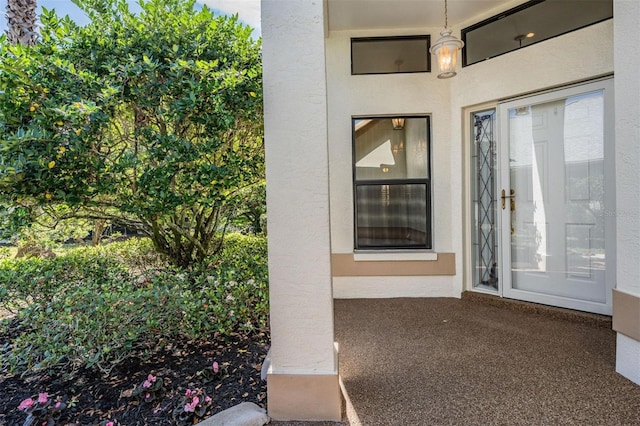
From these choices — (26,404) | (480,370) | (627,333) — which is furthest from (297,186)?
(627,333)

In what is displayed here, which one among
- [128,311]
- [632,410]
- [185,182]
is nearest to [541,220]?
[632,410]

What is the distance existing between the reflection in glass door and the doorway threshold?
0.25ft

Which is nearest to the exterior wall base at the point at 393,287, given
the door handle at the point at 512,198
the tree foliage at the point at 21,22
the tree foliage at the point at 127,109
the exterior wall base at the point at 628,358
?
the door handle at the point at 512,198

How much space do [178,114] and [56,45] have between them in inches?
43.8

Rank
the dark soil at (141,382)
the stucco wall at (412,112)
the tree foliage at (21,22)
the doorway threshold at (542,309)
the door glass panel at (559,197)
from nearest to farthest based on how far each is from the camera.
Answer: the dark soil at (141,382) < the doorway threshold at (542,309) < the door glass panel at (559,197) < the tree foliage at (21,22) < the stucco wall at (412,112)

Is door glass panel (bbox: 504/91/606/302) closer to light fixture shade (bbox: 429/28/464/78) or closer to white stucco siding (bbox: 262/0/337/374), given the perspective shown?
light fixture shade (bbox: 429/28/464/78)

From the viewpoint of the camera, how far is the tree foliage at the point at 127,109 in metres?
2.03

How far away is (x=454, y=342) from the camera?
2.70 metres

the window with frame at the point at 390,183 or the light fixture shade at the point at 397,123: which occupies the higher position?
the light fixture shade at the point at 397,123

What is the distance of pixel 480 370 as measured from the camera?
88.4 inches

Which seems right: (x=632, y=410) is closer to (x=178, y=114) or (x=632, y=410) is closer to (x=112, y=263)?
(x=178, y=114)

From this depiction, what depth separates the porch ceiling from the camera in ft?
11.3

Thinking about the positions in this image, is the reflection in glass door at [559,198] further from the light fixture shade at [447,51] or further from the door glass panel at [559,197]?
the light fixture shade at [447,51]

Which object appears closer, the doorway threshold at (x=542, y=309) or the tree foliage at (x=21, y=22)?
the doorway threshold at (x=542, y=309)
